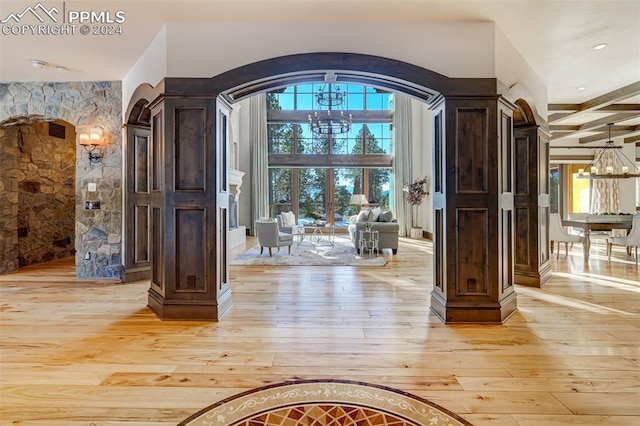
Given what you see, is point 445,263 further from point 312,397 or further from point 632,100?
point 632,100

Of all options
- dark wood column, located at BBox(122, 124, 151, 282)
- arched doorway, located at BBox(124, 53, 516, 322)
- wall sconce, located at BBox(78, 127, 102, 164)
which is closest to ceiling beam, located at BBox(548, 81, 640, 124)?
arched doorway, located at BBox(124, 53, 516, 322)

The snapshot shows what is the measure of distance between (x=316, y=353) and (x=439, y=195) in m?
1.97

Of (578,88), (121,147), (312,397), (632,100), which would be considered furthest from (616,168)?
(121,147)

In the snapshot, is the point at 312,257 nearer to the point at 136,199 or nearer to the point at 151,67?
the point at 136,199

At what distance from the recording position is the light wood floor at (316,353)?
1.89 m

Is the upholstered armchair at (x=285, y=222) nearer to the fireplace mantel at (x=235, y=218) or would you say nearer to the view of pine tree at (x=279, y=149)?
the fireplace mantel at (x=235, y=218)

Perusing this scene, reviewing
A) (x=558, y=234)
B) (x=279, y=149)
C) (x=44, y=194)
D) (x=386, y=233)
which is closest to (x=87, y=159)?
(x=44, y=194)

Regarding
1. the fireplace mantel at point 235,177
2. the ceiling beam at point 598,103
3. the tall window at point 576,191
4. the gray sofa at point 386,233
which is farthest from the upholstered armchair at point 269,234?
the tall window at point 576,191

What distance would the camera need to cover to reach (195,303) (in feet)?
10.5

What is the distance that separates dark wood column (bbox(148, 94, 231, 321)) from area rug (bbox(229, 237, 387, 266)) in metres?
2.79

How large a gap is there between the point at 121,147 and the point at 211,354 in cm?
370

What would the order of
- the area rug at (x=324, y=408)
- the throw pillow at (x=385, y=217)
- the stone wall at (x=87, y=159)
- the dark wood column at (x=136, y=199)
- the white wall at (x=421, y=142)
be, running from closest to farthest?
the area rug at (x=324, y=408)
the dark wood column at (x=136, y=199)
the stone wall at (x=87, y=159)
the throw pillow at (x=385, y=217)
the white wall at (x=421, y=142)

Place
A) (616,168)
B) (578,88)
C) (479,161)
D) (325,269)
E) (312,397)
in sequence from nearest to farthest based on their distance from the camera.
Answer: (312,397)
(479,161)
(578,88)
(325,269)
(616,168)

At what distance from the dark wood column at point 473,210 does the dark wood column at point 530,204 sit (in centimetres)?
164
